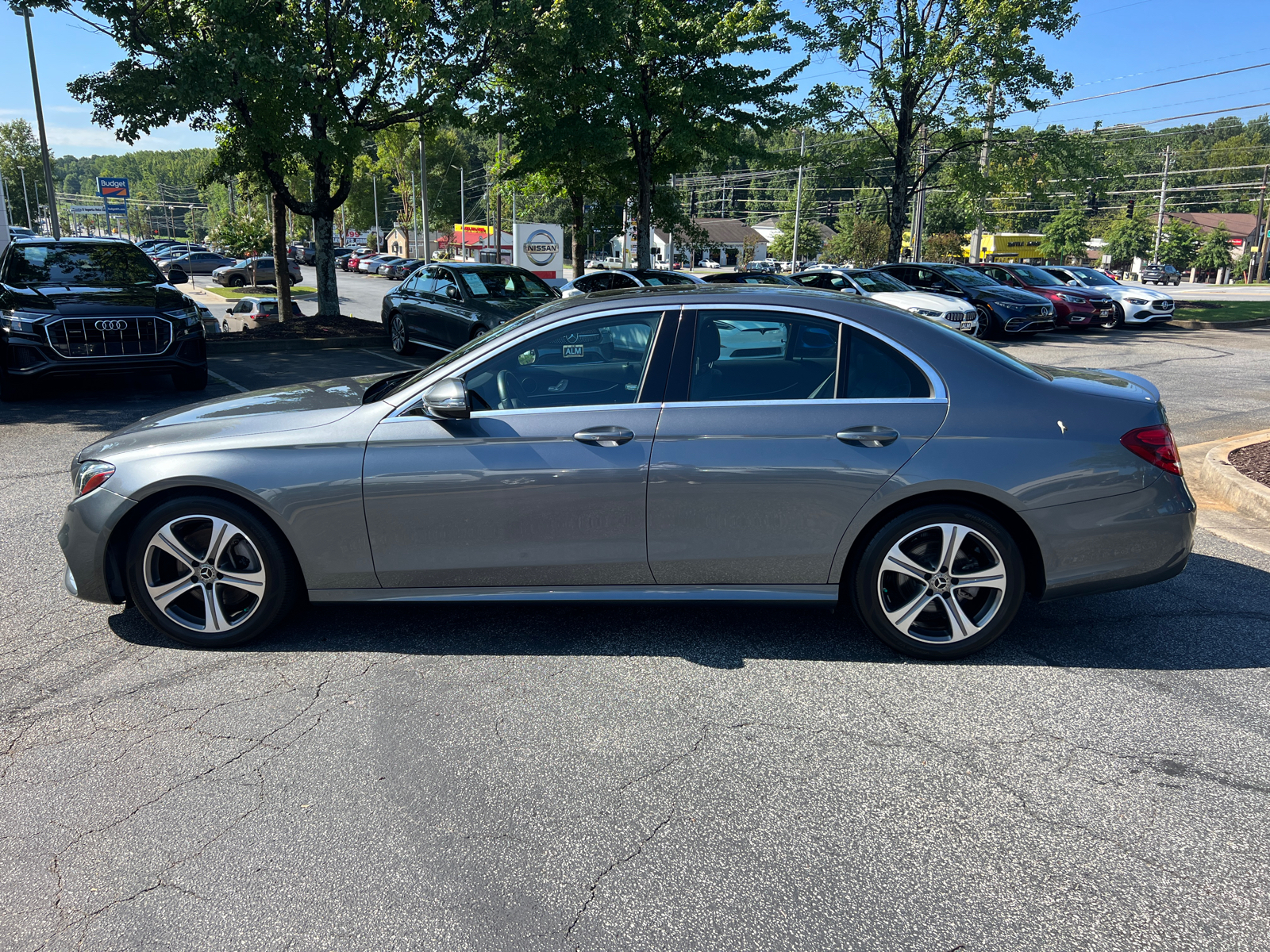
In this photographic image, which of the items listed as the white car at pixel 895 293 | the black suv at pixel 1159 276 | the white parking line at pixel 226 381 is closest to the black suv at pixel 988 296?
the white car at pixel 895 293

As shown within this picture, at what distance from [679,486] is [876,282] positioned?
17.4 m

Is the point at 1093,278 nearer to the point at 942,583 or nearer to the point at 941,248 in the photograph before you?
the point at 942,583

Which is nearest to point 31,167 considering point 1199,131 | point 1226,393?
point 1226,393

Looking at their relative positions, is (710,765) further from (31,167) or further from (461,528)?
(31,167)

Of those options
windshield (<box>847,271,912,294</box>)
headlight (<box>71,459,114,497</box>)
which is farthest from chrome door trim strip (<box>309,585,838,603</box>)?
windshield (<box>847,271,912,294</box>)

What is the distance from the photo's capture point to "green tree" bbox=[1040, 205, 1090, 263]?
3433 inches

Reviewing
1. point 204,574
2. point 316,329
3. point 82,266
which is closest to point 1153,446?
point 204,574

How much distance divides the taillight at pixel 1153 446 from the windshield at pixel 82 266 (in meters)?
10.6

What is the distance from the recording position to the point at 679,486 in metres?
3.89

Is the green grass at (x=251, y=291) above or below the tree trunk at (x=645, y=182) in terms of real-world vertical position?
below

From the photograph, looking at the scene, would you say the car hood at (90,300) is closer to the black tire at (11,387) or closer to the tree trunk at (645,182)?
the black tire at (11,387)

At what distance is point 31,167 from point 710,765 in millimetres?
99612

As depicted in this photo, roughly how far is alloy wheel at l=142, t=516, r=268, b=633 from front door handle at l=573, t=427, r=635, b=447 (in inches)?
62.2

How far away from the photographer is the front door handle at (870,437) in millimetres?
3883
